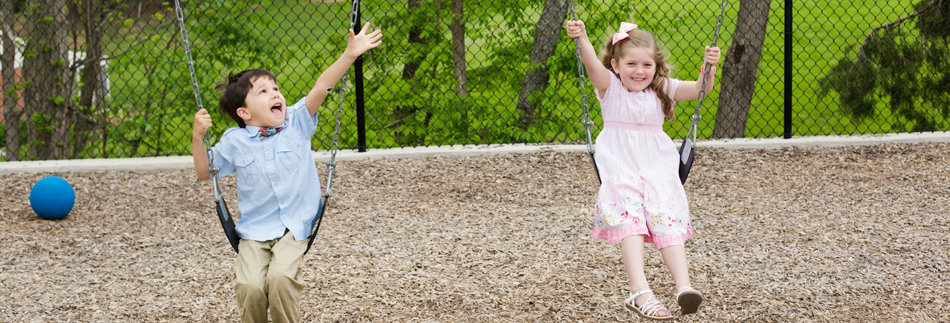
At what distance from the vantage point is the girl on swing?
254 cm

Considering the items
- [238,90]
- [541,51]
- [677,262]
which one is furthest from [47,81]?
[677,262]

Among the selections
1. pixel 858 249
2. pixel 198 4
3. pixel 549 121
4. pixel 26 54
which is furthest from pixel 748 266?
pixel 26 54

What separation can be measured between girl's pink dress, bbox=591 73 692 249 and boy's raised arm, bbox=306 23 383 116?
0.88 metres

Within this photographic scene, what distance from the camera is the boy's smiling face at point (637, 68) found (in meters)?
2.72

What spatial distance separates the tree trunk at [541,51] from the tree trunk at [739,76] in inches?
61.4

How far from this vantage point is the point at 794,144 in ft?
18.7

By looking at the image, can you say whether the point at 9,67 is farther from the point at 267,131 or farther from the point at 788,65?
the point at 788,65

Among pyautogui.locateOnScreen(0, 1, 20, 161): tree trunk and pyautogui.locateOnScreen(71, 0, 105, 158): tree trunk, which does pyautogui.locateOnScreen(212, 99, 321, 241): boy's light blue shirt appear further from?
pyautogui.locateOnScreen(0, 1, 20, 161): tree trunk

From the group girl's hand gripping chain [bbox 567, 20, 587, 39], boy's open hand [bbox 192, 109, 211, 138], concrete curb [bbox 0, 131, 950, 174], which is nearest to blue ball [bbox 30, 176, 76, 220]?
concrete curb [bbox 0, 131, 950, 174]

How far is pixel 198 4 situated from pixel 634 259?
17.7ft

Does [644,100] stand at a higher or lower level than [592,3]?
lower

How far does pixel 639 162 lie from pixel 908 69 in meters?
5.60

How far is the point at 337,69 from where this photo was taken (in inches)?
98.0

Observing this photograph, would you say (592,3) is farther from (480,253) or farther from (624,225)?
(624,225)
